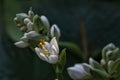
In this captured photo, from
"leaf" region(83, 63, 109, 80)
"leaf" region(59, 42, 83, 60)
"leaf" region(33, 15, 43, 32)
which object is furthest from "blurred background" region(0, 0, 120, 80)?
"leaf" region(83, 63, 109, 80)

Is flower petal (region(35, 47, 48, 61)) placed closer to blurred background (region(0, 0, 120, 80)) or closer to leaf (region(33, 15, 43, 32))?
leaf (region(33, 15, 43, 32))

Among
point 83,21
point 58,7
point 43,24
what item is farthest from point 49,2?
point 43,24

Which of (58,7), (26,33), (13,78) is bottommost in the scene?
(26,33)

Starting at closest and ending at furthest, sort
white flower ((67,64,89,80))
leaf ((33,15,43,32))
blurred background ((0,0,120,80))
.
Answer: white flower ((67,64,89,80))
leaf ((33,15,43,32))
blurred background ((0,0,120,80))

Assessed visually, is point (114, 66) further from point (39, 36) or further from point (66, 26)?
point (66, 26)

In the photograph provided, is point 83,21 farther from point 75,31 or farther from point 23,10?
point 23,10

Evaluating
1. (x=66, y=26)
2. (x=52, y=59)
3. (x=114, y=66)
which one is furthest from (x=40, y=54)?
(x=66, y=26)

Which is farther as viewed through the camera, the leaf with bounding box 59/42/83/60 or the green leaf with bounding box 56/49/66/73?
the leaf with bounding box 59/42/83/60
